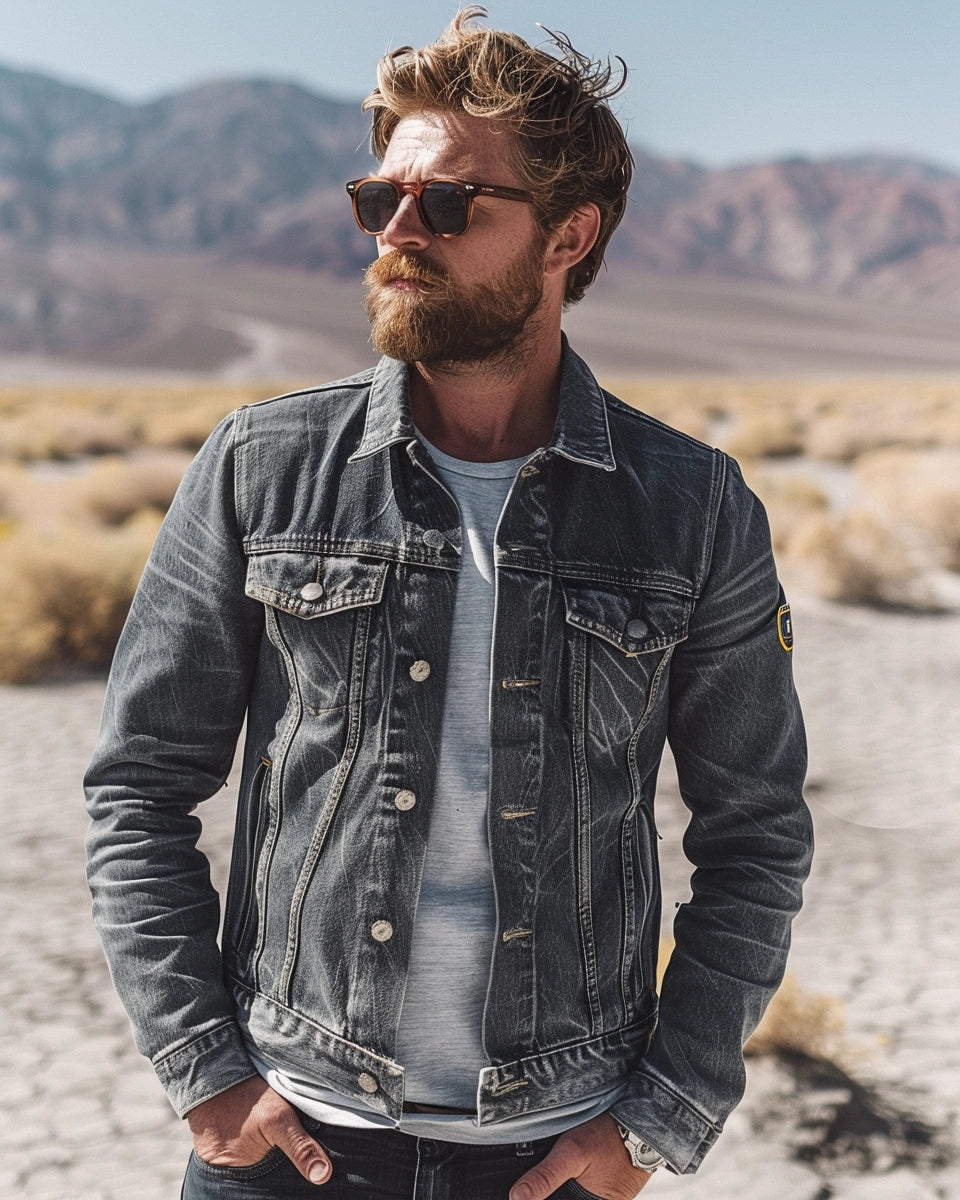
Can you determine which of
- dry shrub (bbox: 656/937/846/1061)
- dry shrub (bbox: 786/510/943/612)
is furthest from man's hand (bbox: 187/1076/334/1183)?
dry shrub (bbox: 786/510/943/612)

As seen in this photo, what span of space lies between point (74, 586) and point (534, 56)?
8.60m

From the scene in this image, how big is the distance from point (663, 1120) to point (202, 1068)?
549 millimetres

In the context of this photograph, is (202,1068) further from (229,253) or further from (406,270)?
(229,253)

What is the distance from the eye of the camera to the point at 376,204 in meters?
1.54

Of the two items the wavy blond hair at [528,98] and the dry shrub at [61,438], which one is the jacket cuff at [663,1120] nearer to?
the wavy blond hair at [528,98]

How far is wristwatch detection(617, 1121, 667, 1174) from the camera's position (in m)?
1.43

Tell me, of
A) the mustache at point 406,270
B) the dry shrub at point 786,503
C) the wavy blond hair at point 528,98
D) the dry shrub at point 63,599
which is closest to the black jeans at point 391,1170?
the mustache at point 406,270

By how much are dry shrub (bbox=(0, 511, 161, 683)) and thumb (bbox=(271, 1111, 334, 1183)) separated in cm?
800

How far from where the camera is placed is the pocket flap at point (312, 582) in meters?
1.41

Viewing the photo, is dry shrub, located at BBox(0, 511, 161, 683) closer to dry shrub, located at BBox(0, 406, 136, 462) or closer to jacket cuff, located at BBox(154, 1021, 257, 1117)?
jacket cuff, located at BBox(154, 1021, 257, 1117)

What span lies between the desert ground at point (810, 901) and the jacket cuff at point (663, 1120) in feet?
7.34

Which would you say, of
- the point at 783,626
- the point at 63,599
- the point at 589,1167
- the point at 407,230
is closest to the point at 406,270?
the point at 407,230

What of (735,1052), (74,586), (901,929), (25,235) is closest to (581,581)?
(735,1052)

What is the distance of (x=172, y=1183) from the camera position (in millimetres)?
3404
